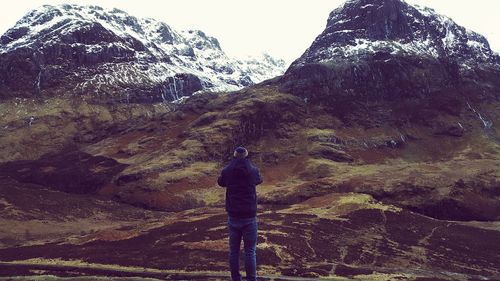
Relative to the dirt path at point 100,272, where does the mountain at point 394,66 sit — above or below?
above

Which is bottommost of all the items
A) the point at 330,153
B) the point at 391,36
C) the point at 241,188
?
the point at 330,153

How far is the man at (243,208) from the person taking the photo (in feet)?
51.4

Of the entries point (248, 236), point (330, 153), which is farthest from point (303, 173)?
point (248, 236)

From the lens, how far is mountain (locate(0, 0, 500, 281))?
2062 inches

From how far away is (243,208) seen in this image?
1560 centimetres

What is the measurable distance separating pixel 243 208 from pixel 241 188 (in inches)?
26.4

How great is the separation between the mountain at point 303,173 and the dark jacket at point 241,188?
1851 centimetres

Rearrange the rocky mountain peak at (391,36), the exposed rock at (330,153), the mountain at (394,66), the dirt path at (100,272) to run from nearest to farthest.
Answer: the dirt path at (100,272), the exposed rock at (330,153), the mountain at (394,66), the rocky mountain peak at (391,36)

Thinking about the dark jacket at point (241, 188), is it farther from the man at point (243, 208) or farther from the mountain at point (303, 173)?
the mountain at point (303, 173)

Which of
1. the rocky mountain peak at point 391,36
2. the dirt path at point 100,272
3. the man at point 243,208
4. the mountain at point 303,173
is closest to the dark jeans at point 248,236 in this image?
the man at point 243,208

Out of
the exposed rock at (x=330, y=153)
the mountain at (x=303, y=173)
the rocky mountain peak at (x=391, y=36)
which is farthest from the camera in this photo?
the rocky mountain peak at (x=391, y=36)

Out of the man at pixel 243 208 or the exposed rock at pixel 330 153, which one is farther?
the exposed rock at pixel 330 153

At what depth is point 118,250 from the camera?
53969 millimetres

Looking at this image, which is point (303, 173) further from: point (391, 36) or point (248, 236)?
point (248, 236)
